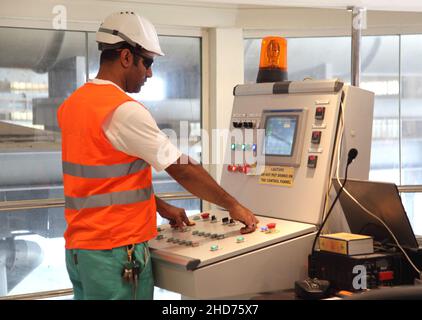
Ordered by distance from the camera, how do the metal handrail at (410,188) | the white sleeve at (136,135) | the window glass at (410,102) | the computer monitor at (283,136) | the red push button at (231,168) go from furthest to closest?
the window glass at (410,102)
the metal handrail at (410,188)
the red push button at (231,168)
the computer monitor at (283,136)
the white sleeve at (136,135)

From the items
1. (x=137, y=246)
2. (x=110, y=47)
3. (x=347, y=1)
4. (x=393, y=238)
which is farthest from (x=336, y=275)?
(x=347, y=1)

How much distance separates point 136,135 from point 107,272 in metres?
0.45

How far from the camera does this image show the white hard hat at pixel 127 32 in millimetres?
1944

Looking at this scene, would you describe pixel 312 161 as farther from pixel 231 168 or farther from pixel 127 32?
pixel 127 32

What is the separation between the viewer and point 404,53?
15.1ft

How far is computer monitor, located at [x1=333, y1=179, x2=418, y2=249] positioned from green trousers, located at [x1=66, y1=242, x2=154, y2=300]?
0.77 m

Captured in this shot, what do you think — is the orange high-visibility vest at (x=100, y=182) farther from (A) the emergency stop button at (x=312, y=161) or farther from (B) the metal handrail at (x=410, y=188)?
(B) the metal handrail at (x=410, y=188)

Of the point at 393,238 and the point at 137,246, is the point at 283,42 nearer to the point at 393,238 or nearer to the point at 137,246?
the point at 393,238

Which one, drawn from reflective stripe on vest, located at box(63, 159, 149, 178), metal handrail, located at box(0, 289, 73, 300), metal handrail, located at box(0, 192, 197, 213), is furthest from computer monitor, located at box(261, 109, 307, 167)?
metal handrail, located at box(0, 289, 73, 300)

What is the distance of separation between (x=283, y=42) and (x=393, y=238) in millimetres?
1078

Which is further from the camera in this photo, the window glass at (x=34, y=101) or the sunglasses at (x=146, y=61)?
the window glass at (x=34, y=101)

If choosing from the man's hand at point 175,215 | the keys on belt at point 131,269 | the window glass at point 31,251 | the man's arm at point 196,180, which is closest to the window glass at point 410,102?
the window glass at point 31,251

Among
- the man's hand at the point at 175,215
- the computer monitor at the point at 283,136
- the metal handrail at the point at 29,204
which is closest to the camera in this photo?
the man's hand at the point at 175,215

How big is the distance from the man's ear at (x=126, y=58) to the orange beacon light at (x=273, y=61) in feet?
2.75
